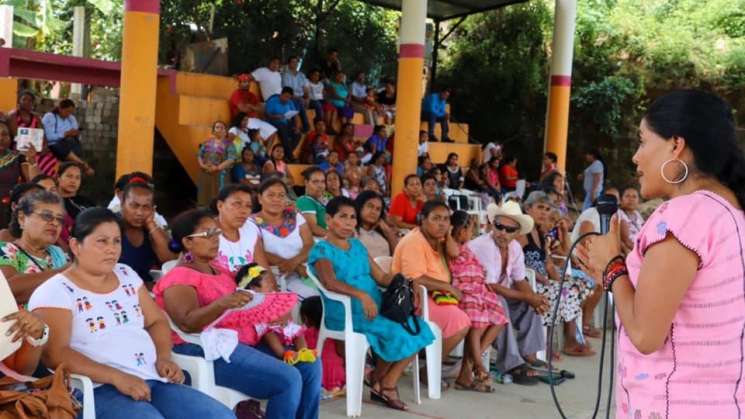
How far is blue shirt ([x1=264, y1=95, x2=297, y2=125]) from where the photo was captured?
37.2 feet

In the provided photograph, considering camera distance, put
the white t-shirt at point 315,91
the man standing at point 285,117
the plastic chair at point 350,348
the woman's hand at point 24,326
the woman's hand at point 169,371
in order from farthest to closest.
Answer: the white t-shirt at point 315,91, the man standing at point 285,117, the plastic chair at point 350,348, the woman's hand at point 169,371, the woman's hand at point 24,326

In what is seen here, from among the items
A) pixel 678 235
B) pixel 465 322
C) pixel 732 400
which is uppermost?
pixel 678 235

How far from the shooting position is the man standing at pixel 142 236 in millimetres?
4605

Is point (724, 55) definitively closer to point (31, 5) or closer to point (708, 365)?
point (31, 5)

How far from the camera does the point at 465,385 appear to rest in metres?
5.34

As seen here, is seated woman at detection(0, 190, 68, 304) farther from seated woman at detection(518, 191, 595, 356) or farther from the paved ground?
seated woman at detection(518, 191, 595, 356)

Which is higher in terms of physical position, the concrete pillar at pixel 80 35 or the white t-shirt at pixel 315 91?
the concrete pillar at pixel 80 35

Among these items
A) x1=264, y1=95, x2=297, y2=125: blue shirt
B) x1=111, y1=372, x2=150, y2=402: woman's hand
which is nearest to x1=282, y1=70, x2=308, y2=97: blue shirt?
x1=264, y1=95, x2=297, y2=125: blue shirt

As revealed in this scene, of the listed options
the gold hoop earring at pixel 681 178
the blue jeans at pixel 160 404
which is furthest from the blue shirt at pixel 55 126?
the gold hoop earring at pixel 681 178

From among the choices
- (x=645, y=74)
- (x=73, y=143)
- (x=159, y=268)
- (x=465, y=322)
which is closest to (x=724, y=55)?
(x=645, y=74)

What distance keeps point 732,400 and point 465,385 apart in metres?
3.59

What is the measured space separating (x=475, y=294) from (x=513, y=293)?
38 cm

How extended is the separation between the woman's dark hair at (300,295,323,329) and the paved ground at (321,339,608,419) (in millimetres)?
448

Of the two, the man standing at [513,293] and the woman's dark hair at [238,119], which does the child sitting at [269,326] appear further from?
the woman's dark hair at [238,119]
